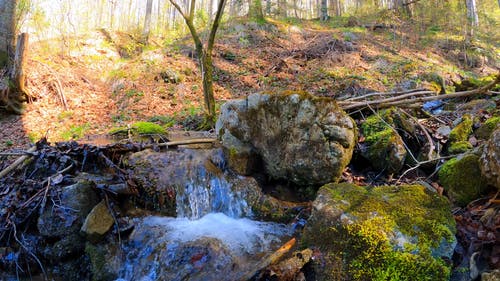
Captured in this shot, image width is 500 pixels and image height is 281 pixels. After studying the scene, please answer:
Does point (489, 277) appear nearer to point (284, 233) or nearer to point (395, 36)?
point (284, 233)

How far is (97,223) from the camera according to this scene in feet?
12.4

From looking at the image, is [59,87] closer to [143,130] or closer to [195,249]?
[143,130]

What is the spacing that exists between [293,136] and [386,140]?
4.64ft

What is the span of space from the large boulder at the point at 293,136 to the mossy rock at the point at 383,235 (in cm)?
101

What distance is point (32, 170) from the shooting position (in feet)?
15.9

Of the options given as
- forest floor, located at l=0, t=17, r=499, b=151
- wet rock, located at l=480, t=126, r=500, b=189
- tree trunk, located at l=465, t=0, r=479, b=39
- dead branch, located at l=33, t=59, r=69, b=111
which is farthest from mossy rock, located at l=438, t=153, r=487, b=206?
tree trunk, located at l=465, t=0, r=479, b=39

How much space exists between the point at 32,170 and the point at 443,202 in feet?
17.7

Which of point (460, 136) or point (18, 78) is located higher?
point (18, 78)

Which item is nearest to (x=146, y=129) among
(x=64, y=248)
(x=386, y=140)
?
(x=64, y=248)

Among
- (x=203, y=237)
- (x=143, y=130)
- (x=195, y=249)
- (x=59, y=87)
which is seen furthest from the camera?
(x=59, y=87)

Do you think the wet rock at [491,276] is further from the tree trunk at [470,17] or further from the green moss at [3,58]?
the tree trunk at [470,17]

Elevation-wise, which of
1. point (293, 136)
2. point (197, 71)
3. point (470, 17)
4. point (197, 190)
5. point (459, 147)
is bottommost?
point (197, 190)

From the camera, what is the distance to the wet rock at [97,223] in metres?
3.71

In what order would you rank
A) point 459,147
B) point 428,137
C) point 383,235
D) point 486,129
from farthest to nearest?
point 428,137 < point 486,129 < point 459,147 < point 383,235
